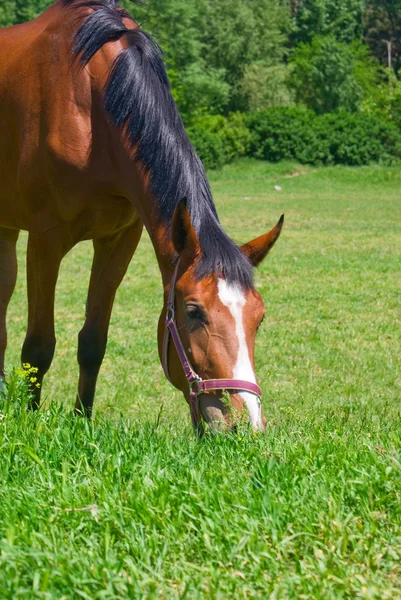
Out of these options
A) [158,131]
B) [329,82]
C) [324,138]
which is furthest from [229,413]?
[329,82]

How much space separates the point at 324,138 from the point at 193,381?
31.7 meters

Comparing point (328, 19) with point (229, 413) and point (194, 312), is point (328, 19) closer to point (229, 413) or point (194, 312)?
point (194, 312)

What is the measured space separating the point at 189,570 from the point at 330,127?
110 ft

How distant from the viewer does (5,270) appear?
5.82 m

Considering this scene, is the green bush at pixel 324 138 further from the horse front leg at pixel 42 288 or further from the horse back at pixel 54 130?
the horse front leg at pixel 42 288

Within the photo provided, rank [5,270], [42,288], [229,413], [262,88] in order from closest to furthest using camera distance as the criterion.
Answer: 1. [229,413]
2. [42,288]
3. [5,270]
4. [262,88]

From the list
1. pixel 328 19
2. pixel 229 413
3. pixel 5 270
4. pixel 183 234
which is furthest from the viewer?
pixel 328 19

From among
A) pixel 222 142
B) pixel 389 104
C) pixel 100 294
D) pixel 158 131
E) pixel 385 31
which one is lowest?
pixel 222 142

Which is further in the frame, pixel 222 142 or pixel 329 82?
pixel 329 82

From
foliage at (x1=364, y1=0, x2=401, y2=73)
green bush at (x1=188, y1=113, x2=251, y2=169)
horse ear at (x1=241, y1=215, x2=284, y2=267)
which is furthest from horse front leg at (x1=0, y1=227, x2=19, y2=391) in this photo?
foliage at (x1=364, y1=0, x2=401, y2=73)

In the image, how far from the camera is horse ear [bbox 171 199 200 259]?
3598mm

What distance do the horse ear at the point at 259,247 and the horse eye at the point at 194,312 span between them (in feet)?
1.34

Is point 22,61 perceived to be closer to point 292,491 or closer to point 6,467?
point 6,467

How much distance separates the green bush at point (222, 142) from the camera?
108ft
